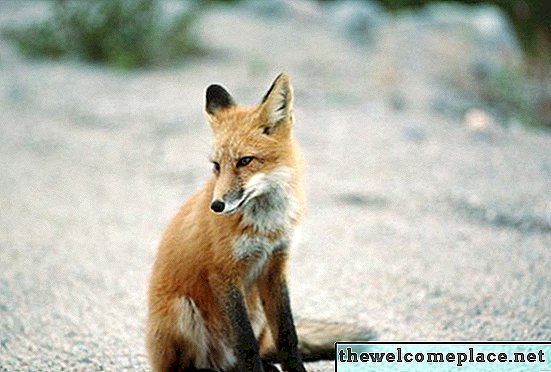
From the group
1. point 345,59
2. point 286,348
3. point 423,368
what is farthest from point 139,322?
point 345,59

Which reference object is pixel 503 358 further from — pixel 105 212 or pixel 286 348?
pixel 105 212

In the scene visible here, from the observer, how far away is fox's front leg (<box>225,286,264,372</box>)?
11.7 feet

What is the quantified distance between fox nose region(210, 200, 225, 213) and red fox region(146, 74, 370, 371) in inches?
0.5

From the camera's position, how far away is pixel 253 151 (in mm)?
3541

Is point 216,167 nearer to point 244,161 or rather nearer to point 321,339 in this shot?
point 244,161

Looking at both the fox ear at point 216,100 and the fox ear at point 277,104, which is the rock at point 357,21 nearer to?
the fox ear at point 216,100

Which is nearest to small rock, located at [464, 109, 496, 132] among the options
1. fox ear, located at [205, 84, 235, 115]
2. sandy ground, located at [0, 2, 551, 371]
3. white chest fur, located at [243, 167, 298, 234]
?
sandy ground, located at [0, 2, 551, 371]

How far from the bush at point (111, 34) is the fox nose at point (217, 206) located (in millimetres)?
7242

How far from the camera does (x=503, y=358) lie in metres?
3.86

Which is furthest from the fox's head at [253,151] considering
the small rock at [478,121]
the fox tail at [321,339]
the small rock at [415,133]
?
the small rock at [478,121]

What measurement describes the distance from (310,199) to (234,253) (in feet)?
10.8

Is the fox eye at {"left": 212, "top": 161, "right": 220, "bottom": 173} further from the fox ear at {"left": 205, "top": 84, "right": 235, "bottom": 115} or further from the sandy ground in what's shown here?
the sandy ground

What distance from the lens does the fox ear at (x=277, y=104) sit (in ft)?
12.0

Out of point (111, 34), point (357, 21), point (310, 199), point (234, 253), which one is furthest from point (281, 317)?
point (357, 21)
